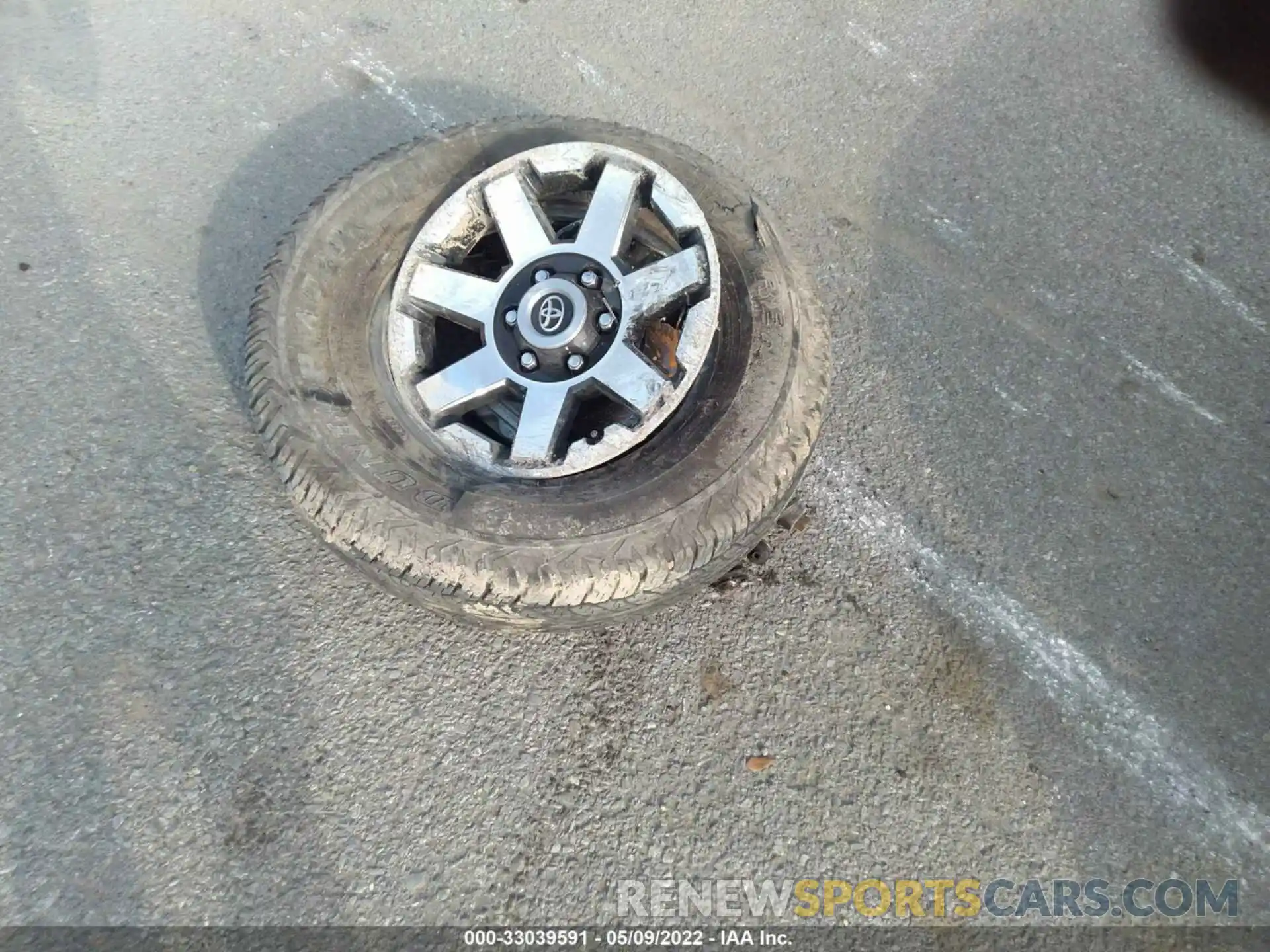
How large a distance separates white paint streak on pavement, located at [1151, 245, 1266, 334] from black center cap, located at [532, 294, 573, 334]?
241 cm

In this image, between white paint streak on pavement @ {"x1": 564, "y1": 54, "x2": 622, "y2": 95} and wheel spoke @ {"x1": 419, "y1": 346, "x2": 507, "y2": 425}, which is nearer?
wheel spoke @ {"x1": 419, "y1": 346, "x2": 507, "y2": 425}

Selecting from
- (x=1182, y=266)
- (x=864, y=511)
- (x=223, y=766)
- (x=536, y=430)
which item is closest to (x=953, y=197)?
(x=1182, y=266)

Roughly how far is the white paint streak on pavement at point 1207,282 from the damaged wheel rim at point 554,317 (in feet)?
6.83

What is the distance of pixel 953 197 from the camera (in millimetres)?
2949

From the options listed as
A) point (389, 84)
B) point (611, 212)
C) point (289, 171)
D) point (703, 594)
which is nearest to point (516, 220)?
point (611, 212)

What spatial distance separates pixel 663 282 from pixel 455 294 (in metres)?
0.57

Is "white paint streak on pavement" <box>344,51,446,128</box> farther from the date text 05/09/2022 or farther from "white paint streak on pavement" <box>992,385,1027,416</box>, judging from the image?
the date text 05/09/2022

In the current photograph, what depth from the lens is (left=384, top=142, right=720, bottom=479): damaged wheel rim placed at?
1.93m

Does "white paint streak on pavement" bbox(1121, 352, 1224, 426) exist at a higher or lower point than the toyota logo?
higher

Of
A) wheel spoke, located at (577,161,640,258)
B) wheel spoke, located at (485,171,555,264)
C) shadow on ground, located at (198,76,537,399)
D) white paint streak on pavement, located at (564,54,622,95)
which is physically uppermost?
wheel spoke, located at (577,161,640,258)

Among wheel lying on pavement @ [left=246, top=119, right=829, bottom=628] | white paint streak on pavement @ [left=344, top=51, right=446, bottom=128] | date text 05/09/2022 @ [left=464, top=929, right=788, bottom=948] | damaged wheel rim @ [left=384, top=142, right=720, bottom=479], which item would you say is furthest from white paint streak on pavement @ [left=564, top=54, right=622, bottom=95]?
date text 05/09/2022 @ [left=464, top=929, right=788, bottom=948]

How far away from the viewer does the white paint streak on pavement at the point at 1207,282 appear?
281cm

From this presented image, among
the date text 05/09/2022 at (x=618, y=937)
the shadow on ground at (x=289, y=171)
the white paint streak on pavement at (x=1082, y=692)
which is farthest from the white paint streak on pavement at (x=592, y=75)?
the date text 05/09/2022 at (x=618, y=937)

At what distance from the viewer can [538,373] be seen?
2016mm
